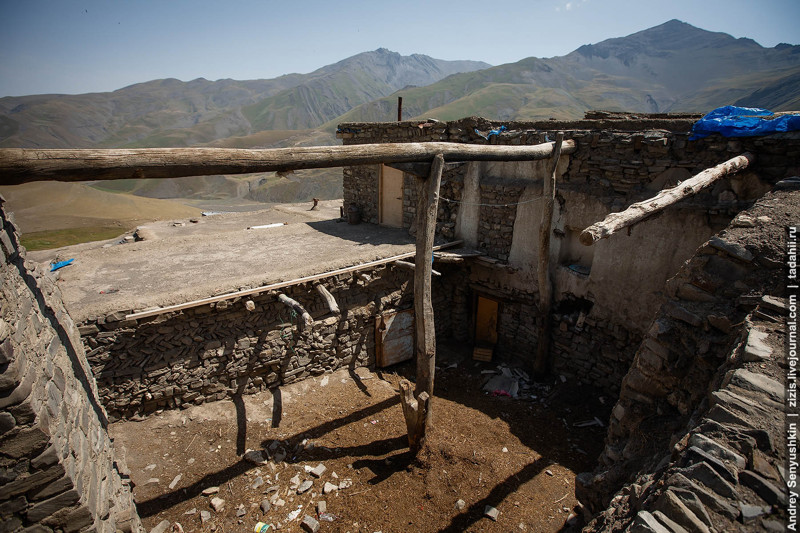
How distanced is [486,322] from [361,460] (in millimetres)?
5227

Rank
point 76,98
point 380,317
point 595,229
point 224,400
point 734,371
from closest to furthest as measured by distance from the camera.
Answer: point 734,371, point 595,229, point 224,400, point 380,317, point 76,98

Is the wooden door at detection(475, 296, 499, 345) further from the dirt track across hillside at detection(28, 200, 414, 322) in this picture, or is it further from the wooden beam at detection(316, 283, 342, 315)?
the wooden beam at detection(316, 283, 342, 315)

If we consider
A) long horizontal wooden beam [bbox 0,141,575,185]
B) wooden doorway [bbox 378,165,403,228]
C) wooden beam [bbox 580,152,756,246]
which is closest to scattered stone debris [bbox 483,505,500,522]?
wooden beam [bbox 580,152,756,246]

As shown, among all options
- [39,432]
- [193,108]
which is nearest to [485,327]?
[39,432]

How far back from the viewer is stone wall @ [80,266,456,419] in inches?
237

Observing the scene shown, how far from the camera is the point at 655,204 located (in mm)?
4477

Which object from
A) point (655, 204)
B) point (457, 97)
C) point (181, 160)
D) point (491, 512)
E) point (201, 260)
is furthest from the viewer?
point (457, 97)

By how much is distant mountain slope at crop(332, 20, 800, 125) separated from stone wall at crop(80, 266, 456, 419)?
4648 centimetres

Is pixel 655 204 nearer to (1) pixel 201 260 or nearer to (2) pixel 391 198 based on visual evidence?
(2) pixel 391 198

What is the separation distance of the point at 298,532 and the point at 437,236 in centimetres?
706

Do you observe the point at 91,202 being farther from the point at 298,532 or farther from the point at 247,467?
the point at 298,532

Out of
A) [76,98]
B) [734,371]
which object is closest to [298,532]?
[734,371]

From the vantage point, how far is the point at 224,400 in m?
7.00

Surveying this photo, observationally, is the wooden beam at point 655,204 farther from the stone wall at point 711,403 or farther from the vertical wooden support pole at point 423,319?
the vertical wooden support pole at point 423,319
